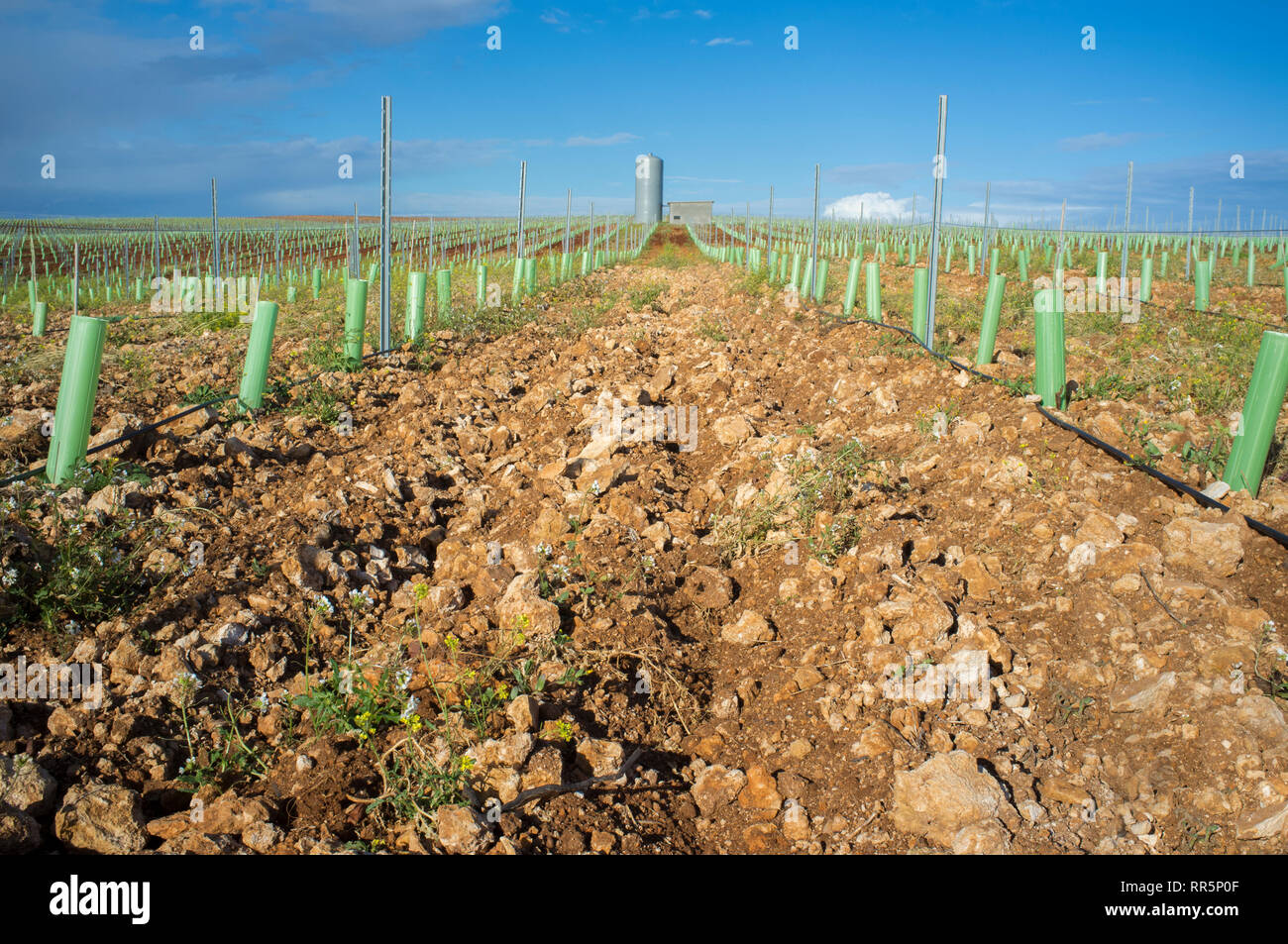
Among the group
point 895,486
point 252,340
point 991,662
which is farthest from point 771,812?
point 252,340

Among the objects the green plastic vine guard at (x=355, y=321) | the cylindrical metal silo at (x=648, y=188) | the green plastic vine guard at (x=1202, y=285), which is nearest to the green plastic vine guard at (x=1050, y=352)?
the green plastic vine guard at (x=355, y=321)

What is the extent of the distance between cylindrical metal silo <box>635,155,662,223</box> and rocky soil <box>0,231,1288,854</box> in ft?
172

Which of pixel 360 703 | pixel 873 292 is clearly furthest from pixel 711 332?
pixel 360 703

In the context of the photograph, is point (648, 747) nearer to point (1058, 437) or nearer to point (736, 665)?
point (736, 665)

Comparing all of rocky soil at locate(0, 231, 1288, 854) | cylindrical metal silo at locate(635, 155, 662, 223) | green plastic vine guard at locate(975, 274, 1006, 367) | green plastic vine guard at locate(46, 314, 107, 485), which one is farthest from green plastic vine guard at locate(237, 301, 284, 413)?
cylindrical metal silo at locate(635, 155, 662, 223)

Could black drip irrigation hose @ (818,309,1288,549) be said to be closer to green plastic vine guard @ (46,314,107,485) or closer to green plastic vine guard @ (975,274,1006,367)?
green plastic vine guard @ (975,274,1006,367)

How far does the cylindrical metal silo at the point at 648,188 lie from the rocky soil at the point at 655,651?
172 feet

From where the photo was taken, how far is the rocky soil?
1964mm

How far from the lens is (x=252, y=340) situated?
4641 mm

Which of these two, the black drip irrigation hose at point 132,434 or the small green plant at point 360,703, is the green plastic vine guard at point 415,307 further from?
the small green plant at point 360,703

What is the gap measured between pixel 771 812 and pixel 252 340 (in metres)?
4.06

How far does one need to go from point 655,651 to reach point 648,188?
5486cm

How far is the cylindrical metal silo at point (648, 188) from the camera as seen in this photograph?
52.9 metres

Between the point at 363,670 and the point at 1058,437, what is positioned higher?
the point at 1058,437
